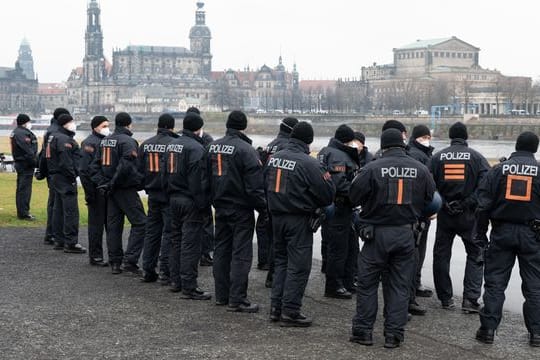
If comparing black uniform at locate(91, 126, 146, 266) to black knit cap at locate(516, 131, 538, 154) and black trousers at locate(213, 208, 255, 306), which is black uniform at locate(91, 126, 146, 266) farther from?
black knit cap at locate(516, 131, 538, 154)

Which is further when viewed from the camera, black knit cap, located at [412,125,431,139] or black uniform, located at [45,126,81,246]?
black uniform, located at [45,126,81,246]

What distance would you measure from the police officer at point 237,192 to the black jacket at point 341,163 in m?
1.07

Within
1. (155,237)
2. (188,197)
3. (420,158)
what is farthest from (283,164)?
(155,237)

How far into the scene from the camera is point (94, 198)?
13.7 meters

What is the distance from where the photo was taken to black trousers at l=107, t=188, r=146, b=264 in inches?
513

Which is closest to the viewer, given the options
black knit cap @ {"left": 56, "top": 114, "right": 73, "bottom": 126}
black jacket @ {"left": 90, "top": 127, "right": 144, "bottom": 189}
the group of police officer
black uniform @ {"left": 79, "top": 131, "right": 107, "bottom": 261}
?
the group of police officer

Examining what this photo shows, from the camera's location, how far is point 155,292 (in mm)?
11672

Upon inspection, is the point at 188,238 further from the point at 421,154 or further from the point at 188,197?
the point at 421,154

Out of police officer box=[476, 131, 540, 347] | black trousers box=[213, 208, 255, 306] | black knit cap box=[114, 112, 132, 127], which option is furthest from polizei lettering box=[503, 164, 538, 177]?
black knit cap box=[114, 112, 132, 127]

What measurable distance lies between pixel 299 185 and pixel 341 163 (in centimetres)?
151

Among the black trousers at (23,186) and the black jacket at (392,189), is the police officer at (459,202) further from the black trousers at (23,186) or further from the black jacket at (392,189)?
the black trousers at (23,186)

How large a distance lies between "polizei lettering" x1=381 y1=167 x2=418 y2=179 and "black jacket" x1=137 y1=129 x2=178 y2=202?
387 centimetres

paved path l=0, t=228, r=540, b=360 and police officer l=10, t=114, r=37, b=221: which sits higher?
police officer l=10, t=114, r=37, b=221

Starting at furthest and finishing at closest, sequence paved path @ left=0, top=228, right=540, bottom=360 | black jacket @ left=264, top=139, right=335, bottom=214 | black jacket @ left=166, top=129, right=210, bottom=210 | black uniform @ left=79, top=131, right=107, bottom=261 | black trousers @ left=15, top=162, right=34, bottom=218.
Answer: black trousers @ left=15, top=162, right=34, bottom=218, black uniform @ left=79, top=131, right=107, bottom=261, black jacket @ left=166, top=129, right=210, bottom=210, black jacket @ left=264, top=139, right=335, bottom=214, paved path @ left=0, top=228, right=540, bottom=360
